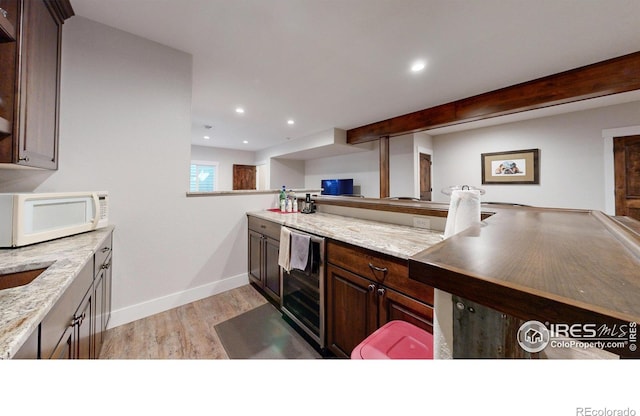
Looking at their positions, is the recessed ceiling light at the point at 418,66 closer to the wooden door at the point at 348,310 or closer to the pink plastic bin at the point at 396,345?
the wooden door at the point at 348,310

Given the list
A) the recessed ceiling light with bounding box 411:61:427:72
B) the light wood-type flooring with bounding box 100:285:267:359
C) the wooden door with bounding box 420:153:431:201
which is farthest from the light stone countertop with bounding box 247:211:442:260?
the wooden door with bounding box 420:153:431:201

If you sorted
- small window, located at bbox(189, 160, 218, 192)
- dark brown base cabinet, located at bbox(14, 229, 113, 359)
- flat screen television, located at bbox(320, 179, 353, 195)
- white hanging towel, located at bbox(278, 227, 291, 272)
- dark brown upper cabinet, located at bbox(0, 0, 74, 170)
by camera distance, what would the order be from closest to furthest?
dark brown base cabinet, located at bbox(14, 229, 113, 359) → dark brown upper cabinet, located at bbox(0, 0, 74, 170) → white hanging towel, located at bbox(278, 227, 291, 272) → flat screen television, located at bbox(320, 179, 353, 195) → small window, located at bbox(189, 160, 218, 192)

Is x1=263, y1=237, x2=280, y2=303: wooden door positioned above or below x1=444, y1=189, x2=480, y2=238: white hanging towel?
below

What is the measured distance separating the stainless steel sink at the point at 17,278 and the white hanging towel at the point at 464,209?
1.81 meters

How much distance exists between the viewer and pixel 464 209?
1.01 metres

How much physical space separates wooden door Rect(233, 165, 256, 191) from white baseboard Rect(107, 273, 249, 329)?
5.09 metres

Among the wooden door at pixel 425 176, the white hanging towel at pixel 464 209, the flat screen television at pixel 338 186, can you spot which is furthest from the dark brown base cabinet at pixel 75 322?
the wooden door at pixel 425 176

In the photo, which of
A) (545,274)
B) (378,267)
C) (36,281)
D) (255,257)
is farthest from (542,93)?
(36,281)

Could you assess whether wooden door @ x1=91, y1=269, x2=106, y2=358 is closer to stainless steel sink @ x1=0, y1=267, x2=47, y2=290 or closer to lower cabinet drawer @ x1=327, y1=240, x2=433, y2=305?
stainless steel sink @ x1=0, y1=267, x2=47, y2=290

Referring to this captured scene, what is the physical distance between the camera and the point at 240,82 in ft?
8.71

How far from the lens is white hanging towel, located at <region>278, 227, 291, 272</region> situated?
175 cm

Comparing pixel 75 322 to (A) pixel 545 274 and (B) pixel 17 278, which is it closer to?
(B) pixel 17 278

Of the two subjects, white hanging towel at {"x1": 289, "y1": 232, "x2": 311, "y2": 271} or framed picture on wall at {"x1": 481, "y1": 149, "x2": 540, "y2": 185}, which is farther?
framed picture on wall at {"x1": 481, "y1": 149, "x2": 540, "y2": 185}
